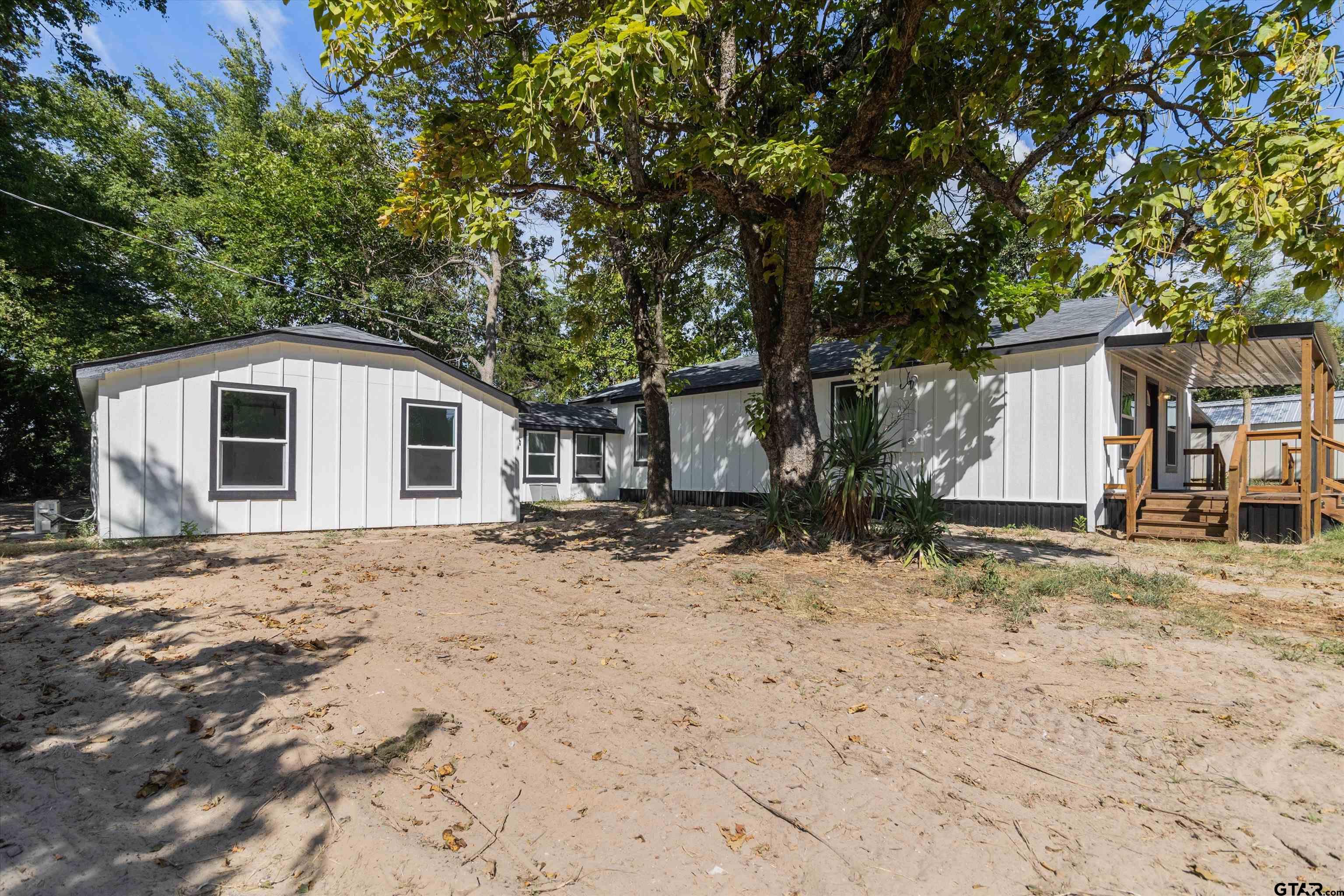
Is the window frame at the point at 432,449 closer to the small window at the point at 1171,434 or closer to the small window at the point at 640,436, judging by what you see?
the small window at the point at 640,436

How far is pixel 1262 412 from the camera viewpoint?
2209 centimetres

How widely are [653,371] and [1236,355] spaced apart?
368 inches

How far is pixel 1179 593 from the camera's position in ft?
18.3

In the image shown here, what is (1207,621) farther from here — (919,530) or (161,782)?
(161,782)

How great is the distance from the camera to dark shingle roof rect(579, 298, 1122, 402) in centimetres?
1039

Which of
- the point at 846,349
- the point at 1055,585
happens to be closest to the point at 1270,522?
the point at 1055,585

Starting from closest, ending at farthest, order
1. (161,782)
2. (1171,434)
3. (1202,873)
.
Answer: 1. (1202,873)
2. (161,782)
3. (1171,434)

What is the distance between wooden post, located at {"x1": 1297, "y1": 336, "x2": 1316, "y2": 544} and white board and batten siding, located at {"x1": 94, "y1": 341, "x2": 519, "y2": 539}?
39.5 ft

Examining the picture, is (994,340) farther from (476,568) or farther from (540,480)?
(540,480)

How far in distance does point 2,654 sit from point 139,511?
548 cm

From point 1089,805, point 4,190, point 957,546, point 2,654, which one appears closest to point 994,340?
point 957,546

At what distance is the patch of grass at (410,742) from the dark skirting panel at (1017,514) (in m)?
10.3

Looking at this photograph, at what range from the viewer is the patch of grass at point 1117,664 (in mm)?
3701

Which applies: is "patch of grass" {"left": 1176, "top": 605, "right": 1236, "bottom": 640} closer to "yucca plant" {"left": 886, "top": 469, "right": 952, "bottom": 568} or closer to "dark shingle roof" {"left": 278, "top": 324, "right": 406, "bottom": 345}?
"yucca plant" {"left": 886, "top": 469, "right": 952, "bottom": 568}
